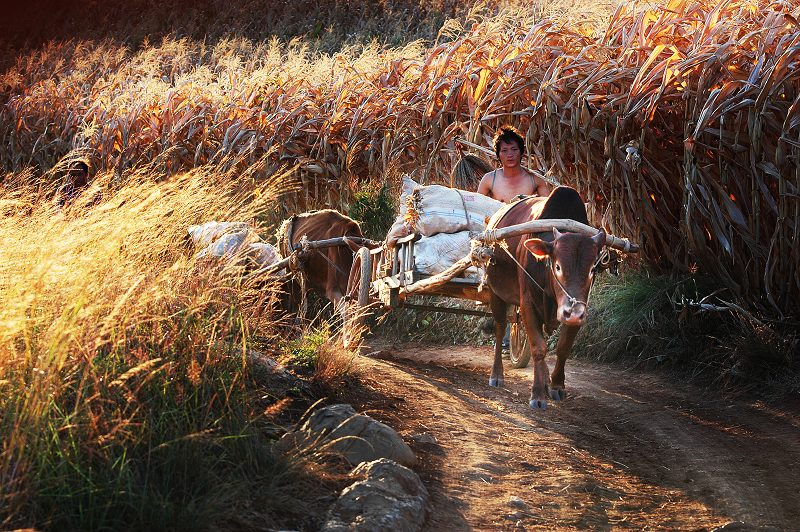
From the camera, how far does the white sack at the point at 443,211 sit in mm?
7512

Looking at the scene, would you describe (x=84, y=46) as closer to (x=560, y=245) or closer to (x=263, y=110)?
(x=263, y=110)

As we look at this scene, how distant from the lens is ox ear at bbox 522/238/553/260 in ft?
19.9

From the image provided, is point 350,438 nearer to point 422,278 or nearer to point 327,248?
point 422,278

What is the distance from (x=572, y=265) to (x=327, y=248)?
3968 mm

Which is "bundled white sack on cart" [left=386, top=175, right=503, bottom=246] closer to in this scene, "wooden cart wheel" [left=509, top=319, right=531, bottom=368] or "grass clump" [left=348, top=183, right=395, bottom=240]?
"wooden cart wheel" [left=509, top=319, right=531, bottom=368]

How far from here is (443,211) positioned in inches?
296

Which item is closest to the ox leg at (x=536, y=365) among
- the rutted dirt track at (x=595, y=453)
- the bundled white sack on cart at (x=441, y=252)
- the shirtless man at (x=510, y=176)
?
the rutted dirt track at (x=595, y=453)

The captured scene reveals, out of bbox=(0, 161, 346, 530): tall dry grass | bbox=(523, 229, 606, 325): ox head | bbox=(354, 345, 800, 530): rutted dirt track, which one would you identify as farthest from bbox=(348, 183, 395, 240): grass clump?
bbox=(0, 161, 346, 530): tall dry grass

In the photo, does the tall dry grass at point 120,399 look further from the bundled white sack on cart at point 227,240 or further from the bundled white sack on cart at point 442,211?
the bundled white sack on cart at point 442,211

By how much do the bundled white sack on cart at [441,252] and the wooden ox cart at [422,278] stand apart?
0.22 ft

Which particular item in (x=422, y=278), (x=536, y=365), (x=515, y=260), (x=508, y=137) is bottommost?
(x=536, y=365)

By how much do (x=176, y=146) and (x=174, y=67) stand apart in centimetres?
1031

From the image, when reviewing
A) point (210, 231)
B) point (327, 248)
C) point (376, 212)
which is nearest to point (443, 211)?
point (210, 231)

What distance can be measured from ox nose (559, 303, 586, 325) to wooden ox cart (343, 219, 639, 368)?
512mm
